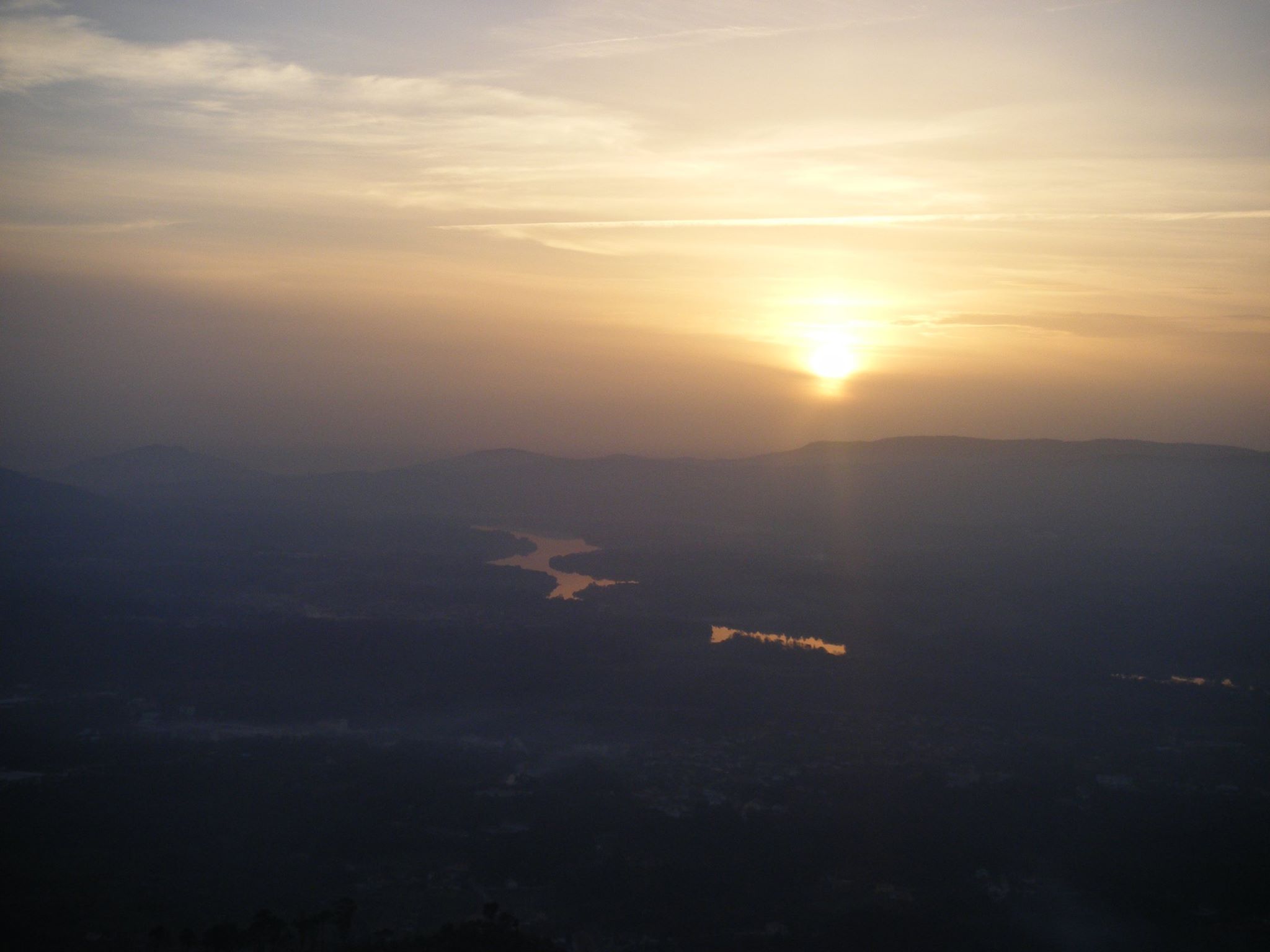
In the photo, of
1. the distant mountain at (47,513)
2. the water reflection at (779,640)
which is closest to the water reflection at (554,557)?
the water reflection at (779,640)

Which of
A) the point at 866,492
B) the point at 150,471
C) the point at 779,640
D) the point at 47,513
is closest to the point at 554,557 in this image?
the point at 779,640

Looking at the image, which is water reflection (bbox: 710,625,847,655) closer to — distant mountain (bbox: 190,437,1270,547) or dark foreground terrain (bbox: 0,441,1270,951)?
dark foreground terrain (bbox: 0,441,1270,951)

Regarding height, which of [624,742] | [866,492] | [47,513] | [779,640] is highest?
[866,492]

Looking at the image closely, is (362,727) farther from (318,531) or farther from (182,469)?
(182,469)

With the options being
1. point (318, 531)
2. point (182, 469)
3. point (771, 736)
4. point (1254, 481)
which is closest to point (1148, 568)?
point (1254, 481)

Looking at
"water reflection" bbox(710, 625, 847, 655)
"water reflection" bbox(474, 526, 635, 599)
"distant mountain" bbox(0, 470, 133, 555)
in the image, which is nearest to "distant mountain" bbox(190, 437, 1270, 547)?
"water reflection" bbox(474, 526, 635, 599)

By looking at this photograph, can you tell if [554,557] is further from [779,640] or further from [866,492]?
[866,492]
